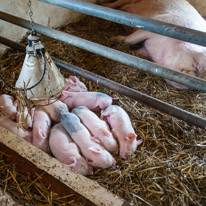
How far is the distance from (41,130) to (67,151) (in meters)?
0.29

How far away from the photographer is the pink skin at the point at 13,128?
2.07 metres

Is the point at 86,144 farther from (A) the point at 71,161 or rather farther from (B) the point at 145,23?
(B) the point at 145,23

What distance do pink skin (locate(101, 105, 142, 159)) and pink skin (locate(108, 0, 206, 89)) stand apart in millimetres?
1002

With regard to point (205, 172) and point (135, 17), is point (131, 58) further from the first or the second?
point (205, 172)

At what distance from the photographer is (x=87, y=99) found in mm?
2449

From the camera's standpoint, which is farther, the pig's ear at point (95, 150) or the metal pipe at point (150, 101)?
the metal pipe at point (150, 101)

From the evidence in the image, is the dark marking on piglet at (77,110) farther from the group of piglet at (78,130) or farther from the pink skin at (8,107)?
the pink skin at (8,107)

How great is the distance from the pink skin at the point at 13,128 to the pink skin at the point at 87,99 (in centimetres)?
52

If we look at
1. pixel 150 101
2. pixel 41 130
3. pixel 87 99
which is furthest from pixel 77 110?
pixel 150 101

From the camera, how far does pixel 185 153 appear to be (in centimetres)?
218

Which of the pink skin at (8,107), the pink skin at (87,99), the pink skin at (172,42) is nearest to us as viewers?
the pink skin at (8,107)

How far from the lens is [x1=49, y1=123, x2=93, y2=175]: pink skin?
1.89 m

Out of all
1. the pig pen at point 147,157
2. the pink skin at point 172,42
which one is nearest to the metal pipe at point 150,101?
the pig pen at point 147,157

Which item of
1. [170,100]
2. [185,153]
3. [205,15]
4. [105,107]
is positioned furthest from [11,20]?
[205,15]
